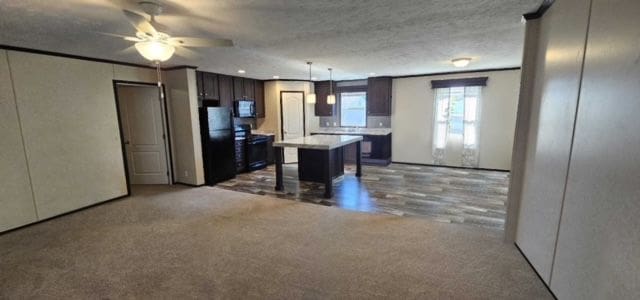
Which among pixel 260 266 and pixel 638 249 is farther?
pixel 260 266

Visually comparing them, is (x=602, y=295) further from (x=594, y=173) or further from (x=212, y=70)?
(x=212, y=70)

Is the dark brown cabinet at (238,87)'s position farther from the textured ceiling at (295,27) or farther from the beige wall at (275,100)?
the textured ceiling at (295,27)

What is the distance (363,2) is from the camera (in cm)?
219

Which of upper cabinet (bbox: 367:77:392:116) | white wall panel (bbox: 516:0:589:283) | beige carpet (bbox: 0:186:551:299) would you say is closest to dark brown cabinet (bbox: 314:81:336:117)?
upper cabinet (bbox: 367:77:392:116)

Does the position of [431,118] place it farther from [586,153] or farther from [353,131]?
[586,153]

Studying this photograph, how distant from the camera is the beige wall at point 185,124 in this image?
16.9 ft

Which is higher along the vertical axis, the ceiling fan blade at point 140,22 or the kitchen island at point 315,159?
the ceiling fan blade at point 140,22

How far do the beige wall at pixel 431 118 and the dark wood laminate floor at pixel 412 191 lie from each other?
0.51 meters

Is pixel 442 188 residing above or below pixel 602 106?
below

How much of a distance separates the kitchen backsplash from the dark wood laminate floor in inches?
54.7

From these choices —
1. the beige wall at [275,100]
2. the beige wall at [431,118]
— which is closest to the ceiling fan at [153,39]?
the beige wall at [275,100]

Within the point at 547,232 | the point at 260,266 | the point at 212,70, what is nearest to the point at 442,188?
the point at 547,232

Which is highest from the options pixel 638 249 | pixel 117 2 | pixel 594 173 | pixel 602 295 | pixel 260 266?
pixel 117 2

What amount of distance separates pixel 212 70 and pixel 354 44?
335cm
